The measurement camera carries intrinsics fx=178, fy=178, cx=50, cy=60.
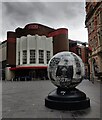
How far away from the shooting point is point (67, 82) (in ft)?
22.2

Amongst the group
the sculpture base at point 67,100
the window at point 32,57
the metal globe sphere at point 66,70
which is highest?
the window at point 32,57

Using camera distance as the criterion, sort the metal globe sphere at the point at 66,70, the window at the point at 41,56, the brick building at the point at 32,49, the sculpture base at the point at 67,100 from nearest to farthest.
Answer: the sculpture base at the point at 67,100
the metal globe sphere at the point at 66,70
the brick building at the point at 32,49
the window at the point at 41,56

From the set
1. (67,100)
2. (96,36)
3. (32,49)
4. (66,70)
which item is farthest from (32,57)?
(67,100)

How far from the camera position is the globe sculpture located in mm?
6410

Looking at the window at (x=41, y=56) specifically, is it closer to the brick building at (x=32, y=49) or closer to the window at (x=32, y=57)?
the brick building at (x=32, y=49)

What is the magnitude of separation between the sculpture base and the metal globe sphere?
27 centimetres

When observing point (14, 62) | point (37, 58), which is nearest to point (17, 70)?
point (14, 62)

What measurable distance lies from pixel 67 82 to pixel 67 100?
2.28ft

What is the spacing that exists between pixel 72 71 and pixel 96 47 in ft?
77.5

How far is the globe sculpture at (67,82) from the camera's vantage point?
641 cm

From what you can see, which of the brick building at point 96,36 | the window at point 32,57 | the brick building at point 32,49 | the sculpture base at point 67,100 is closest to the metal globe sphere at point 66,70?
the sculpture base at point 67,100

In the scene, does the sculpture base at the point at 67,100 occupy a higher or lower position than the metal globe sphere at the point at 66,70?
lower

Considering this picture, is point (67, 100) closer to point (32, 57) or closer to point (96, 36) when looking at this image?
point (96, 36)

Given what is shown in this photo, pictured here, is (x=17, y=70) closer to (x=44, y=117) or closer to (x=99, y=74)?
(x=99, y=74)
